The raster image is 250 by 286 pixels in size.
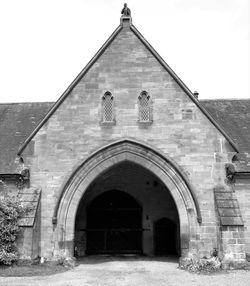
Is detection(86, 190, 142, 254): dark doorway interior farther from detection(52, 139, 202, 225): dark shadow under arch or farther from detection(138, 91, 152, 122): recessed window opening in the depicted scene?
detection(138, 91, 152, 122): recessed window opening

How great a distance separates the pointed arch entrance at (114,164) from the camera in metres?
15.2

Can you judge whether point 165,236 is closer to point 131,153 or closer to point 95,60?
point 131,153

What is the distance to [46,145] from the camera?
1606 cm

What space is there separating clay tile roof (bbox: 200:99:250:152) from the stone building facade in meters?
0.86

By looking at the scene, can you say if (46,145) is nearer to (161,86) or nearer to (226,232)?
(161,86)

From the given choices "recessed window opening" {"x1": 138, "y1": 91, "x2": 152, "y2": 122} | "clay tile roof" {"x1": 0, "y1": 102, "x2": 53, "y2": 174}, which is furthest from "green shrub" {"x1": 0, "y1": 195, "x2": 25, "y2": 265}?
"recessed window opening" {"x1": 138, "y1": 91, "x2": 152, "y2": 122}

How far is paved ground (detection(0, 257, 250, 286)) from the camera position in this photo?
1176 centimetres

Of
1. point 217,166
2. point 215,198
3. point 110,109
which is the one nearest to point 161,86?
point 110,109

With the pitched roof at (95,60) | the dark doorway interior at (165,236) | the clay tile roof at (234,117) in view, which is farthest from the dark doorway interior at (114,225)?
the clay tile roof at (234,117)

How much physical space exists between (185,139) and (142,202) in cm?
539

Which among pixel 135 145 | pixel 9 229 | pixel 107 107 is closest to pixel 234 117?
pixel 135 145

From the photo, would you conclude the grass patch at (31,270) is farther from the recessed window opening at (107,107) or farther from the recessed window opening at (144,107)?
the recessed window opening at (144,107)

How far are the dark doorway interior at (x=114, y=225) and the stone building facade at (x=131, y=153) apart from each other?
4222 millimetres

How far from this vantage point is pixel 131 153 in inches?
627
